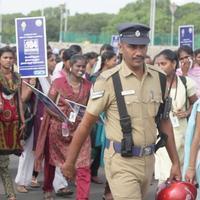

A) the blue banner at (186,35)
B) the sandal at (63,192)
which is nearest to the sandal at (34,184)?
the sandal at (63,192)

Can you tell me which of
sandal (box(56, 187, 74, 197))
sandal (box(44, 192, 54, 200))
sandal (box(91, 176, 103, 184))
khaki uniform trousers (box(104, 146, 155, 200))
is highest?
khaki uniform trousers (box(104, 146, 155, 200))

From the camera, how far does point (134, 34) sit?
14.3ft

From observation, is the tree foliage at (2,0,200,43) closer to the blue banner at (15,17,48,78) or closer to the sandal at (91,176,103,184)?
the sandal at (91,176,103,184)

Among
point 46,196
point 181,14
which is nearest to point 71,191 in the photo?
point 46,196

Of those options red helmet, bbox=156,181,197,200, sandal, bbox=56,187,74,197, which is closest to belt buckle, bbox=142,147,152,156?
red helmet, bbox=156,181,197,200

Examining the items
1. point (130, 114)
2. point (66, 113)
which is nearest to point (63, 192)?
point (66, 113)

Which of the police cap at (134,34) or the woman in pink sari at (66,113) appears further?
the woman in pink sari at (66,113)

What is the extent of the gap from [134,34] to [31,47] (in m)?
3.36

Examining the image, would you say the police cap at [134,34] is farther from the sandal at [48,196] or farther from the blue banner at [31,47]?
the sandal at [48,196]

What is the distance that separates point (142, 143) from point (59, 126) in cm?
265

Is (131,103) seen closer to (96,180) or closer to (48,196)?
(48,196)

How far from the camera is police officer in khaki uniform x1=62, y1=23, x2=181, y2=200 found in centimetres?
431

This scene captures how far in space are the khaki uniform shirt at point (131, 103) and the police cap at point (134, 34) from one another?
178mm

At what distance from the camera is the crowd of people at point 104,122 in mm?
4332
